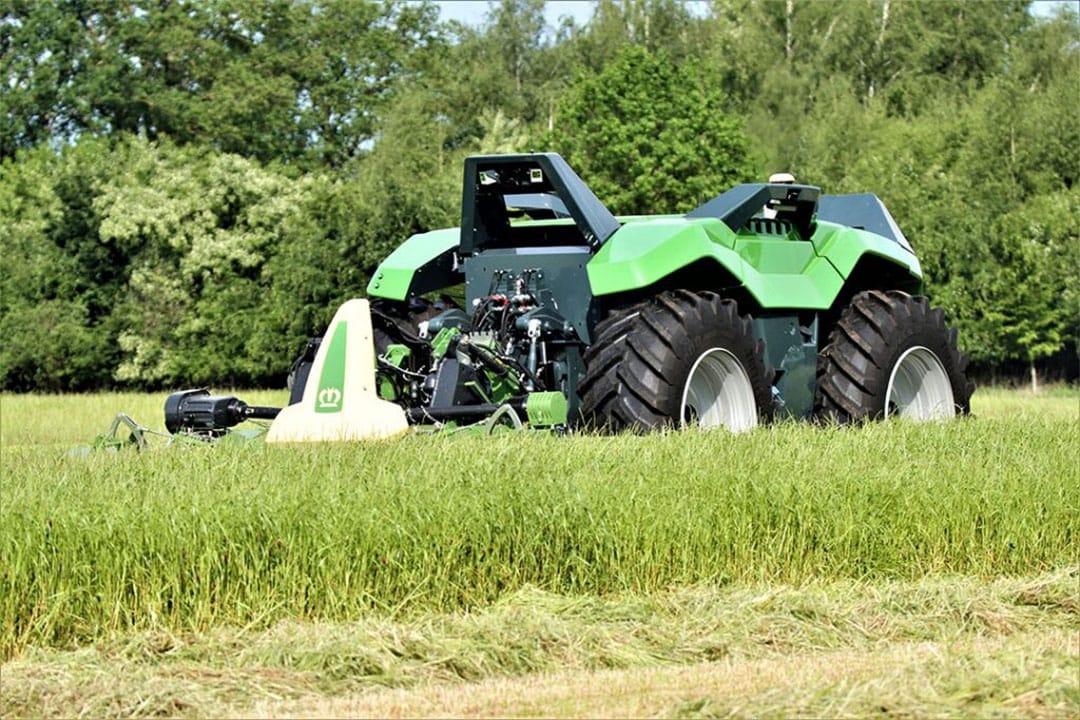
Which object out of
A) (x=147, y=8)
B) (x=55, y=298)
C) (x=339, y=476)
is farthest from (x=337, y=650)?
(x=147, y=8)

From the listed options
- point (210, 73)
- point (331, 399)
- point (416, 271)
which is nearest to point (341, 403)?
point (331, 399)

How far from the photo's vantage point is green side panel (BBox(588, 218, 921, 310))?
34.8 ft

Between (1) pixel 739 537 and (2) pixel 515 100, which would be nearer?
(1) pixel 739 537

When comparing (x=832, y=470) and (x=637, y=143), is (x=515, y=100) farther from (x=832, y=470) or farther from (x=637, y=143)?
(x=832, y=470)

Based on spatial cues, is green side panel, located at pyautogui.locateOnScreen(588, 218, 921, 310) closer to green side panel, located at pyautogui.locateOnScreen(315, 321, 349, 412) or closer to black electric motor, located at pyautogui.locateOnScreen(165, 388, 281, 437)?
green side panel, located at pyautogui.locateOnScreen(315, 321, 349, 412)

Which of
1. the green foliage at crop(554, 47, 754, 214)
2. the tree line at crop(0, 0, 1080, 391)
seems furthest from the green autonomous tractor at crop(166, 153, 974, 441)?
the green foliage at crop(554, 47, 754, 214)

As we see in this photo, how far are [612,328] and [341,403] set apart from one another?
1.91 m

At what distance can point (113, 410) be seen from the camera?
969 inches

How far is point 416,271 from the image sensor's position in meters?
12.2

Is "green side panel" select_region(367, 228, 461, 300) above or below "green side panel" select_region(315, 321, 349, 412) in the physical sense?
above

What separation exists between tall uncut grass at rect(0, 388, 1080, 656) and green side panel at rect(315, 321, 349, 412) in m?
0.71

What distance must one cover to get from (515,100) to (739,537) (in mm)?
51335

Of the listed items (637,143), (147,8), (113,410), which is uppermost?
(147,8)

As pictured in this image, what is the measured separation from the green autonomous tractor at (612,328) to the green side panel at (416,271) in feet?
0.05
